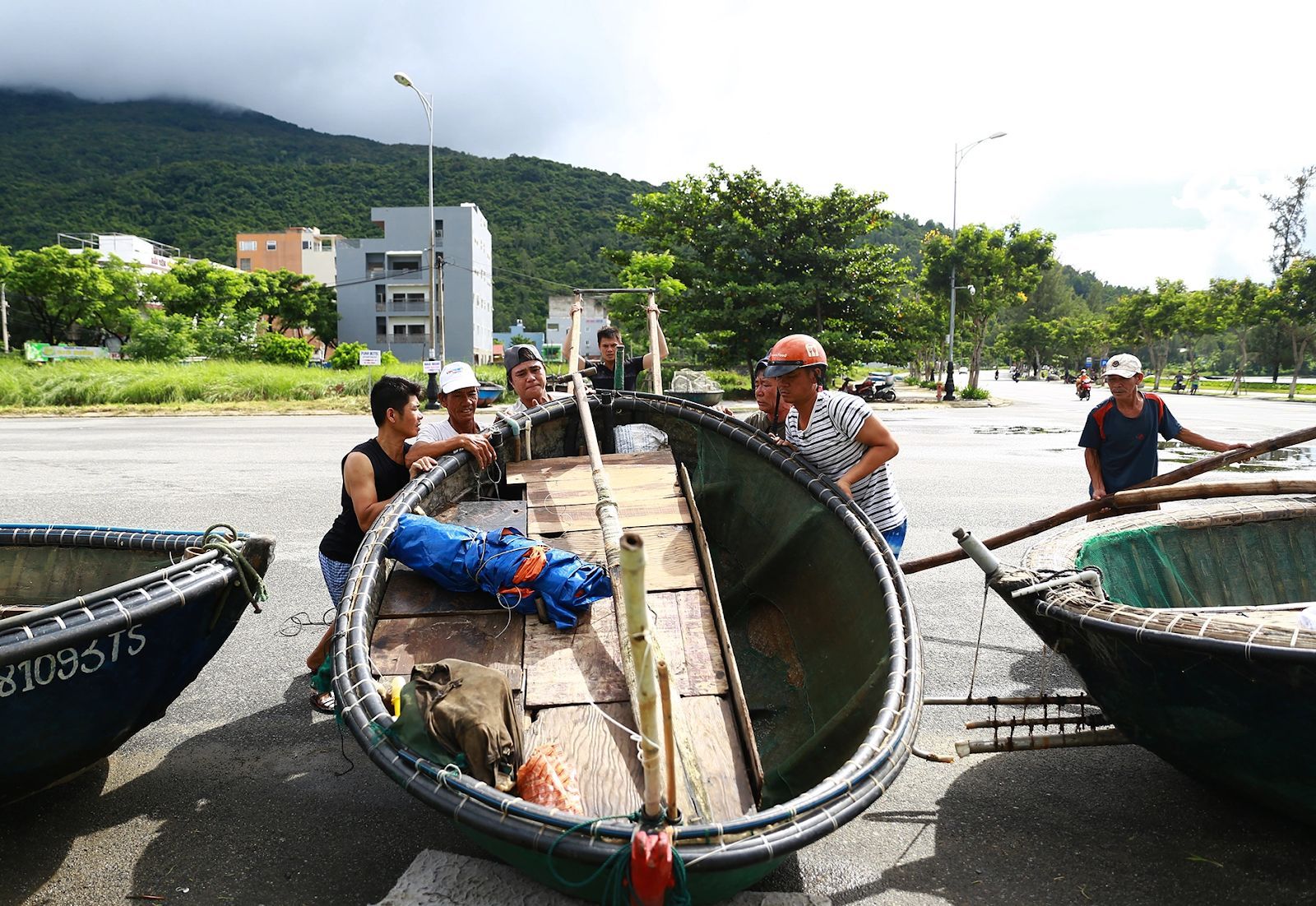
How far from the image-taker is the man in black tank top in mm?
3879

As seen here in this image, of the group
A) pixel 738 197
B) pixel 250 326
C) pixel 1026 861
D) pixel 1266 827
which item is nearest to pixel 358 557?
pixel 1026 861

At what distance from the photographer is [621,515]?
13.5 feet

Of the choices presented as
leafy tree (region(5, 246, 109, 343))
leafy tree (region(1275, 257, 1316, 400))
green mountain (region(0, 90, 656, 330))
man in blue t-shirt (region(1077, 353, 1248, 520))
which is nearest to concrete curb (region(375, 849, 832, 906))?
man in blue t-shirt (region(1077, 353, 1248, 520))

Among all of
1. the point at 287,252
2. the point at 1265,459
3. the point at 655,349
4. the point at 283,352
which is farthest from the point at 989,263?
the point at 287,252

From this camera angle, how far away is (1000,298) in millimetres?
33562

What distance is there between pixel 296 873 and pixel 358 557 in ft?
3.60

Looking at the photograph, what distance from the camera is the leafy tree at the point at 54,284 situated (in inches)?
1622

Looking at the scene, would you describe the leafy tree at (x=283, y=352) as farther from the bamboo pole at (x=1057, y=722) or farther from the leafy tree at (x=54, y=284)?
the bamboo pole at (x=1057, y=722)

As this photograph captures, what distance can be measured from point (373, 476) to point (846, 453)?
223 cm

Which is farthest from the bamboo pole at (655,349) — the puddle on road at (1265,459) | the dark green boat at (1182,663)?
the puddle on road at (1265,459)

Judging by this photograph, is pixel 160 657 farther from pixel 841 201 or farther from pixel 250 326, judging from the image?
pixel 250 326

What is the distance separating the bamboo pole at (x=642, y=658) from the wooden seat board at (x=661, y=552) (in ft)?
4.82

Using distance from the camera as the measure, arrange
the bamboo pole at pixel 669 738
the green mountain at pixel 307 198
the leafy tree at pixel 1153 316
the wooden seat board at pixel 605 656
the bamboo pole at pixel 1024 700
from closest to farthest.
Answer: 1. the bamboo pole at pixel 669 738
2. the wooden seat board at pixel 605 656
3. the bamboo pole at pixel 1024 700
4. the leafy tree at pixel 1153 316
5. the green mountain at pixel 307 198

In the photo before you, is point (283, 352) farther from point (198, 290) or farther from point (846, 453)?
point (846, 453)
